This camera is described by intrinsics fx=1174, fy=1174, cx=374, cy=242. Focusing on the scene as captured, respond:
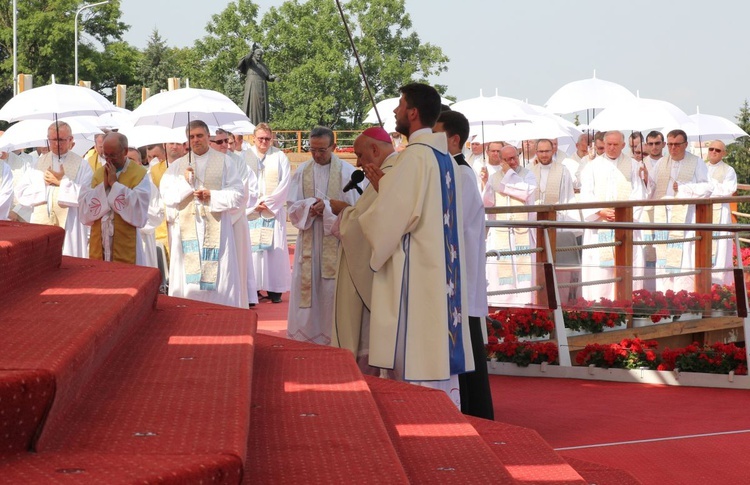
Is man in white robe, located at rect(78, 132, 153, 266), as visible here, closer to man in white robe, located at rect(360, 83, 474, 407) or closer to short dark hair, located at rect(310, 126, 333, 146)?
short dark hair, located at rect(310, 126, 333, 146)

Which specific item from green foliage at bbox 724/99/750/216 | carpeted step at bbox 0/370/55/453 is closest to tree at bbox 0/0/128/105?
green foliage at bbox 724/99/750/216

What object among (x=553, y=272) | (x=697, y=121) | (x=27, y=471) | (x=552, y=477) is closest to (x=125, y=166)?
(x=553, y=272)

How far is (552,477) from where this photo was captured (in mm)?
4293

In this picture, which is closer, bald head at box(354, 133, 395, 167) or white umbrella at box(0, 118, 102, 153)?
bald head at box(354, 133, 395, 167)

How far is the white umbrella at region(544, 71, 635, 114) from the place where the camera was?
56.1 feet

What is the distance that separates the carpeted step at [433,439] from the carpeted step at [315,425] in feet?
0.60

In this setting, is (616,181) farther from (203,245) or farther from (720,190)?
(203,245)

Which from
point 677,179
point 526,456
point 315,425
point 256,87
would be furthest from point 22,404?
point 256,87

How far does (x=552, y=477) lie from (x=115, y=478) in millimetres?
2202

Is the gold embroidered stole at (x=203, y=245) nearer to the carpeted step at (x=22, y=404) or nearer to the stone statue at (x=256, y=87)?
the carpeted step at (x=22, y=404)

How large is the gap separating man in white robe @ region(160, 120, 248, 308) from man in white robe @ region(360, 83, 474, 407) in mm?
4907

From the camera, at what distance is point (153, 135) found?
47.2 ft

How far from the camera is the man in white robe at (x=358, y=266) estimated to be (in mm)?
6543

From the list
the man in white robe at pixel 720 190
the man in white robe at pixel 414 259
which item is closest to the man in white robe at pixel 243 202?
the man in white robe at pixel 720 190
